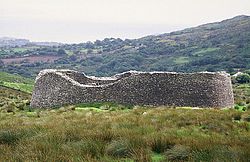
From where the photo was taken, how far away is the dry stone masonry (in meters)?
23.9

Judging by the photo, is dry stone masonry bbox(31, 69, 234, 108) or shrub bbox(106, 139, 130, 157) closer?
shrub bbox(106, 139, 130, 157)

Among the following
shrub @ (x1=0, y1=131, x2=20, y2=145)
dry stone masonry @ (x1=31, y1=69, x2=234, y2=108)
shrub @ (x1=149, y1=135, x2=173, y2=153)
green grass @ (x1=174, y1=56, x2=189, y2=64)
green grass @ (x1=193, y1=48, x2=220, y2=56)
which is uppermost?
shrub @ (x1=149, y1=135, x2=173, y2=153)

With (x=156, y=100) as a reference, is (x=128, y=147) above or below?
above

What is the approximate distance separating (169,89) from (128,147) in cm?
1669

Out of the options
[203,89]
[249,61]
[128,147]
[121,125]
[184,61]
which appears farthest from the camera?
[184,61]

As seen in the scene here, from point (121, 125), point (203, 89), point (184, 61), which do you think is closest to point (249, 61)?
point (184, 61)

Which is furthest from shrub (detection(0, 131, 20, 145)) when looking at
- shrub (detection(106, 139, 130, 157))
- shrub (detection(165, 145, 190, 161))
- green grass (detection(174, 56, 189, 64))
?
green grass (detection(174, 56, 189, 64))

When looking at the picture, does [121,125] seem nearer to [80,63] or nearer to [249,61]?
[249,61]

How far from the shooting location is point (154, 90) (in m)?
24.2

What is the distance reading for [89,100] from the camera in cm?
2459

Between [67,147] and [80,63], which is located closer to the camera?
[67,147]

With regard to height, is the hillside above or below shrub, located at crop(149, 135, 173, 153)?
below

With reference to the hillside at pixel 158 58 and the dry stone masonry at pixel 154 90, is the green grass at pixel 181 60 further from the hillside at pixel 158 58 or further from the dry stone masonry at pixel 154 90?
the dry stone masonry at pixel 154 90

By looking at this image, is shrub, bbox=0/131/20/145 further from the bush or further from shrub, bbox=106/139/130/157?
the bush
